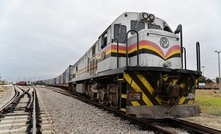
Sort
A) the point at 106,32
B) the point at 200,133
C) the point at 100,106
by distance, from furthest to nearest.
Result: the point at 100,106 < the point at 106,32 < the point at 200,133

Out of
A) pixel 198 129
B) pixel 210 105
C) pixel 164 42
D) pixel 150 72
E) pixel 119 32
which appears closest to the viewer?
pixel 198 129

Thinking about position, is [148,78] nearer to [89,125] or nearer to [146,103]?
[146,103]

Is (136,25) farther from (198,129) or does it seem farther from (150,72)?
(198,129)

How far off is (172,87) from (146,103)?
782 millimetres

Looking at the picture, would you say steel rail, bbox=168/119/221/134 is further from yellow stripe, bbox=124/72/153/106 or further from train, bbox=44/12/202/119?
yellow stripe, bbox=124/72/153/106

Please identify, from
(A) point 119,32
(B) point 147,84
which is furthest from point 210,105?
(A) point 119,32

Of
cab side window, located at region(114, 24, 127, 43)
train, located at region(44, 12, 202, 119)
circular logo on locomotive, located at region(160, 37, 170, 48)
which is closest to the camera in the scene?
train, located at region(44, 12, 202, 119)

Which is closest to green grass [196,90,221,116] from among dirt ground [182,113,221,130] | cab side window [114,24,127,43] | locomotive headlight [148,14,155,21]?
dirt ground [182,113,221,130]

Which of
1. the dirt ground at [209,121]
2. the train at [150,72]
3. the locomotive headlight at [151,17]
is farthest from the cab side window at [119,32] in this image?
the dirt ground at [209,121]

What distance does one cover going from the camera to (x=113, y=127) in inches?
179

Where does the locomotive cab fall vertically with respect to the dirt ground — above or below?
above

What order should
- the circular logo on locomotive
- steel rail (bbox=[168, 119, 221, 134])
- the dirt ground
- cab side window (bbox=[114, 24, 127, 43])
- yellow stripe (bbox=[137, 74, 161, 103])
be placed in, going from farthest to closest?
cab side window (bbox=[114, 24, 127, 43]), the circular logo on locomotive, the dirt ground, yellow stripe (bbox=[137, 74, 161, 103]), steel rail (bbox=[168, 119, 221, 134])

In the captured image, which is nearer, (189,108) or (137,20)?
(189,108)

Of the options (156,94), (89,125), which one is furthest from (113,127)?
(156,94)
